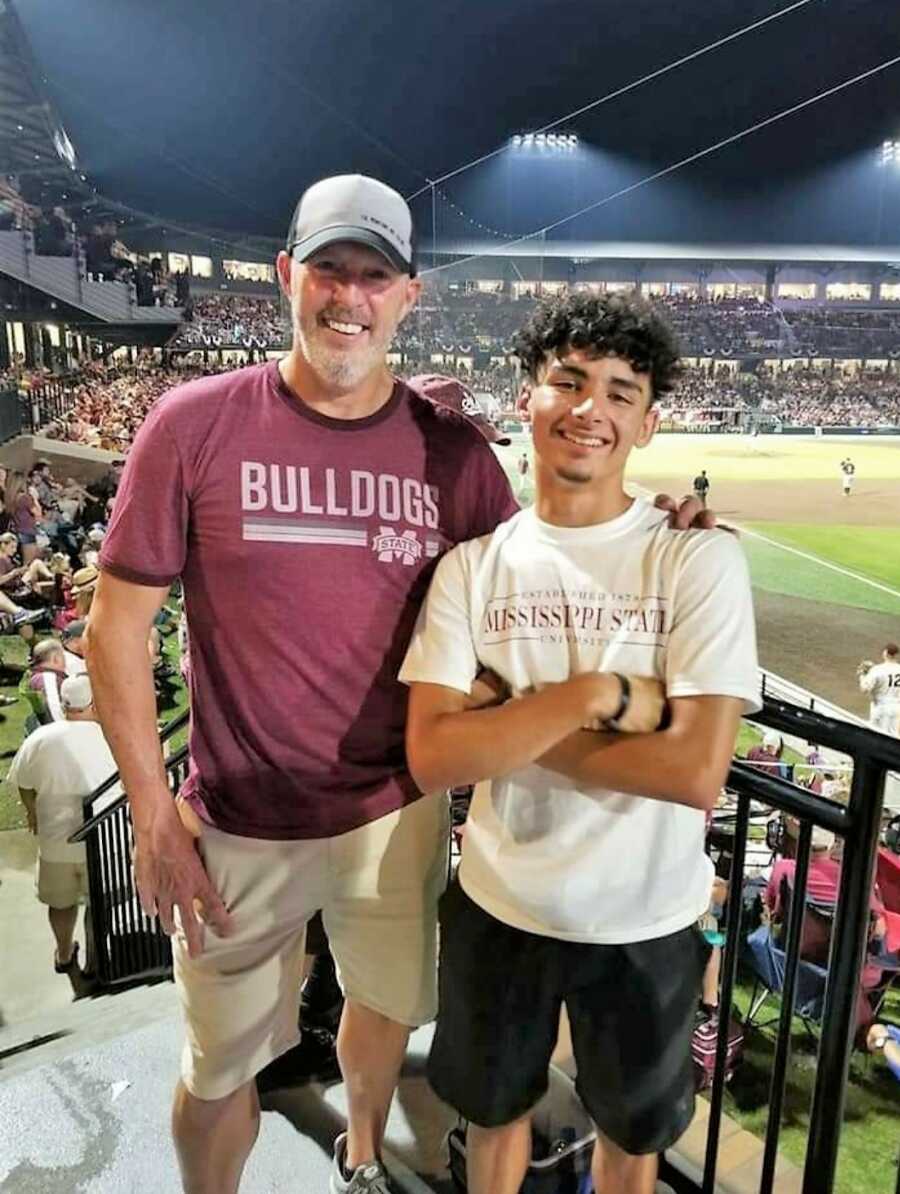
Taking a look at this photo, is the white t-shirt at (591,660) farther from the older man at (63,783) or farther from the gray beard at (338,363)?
the older man at (63,783)

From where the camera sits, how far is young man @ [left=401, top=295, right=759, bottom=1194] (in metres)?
1.03

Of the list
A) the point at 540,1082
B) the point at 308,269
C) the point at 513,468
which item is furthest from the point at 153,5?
the point at 540,1082

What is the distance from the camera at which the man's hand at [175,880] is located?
1251 mm

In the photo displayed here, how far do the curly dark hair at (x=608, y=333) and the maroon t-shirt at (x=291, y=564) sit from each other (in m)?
0.20

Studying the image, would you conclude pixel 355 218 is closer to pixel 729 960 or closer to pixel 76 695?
pixel 729 960

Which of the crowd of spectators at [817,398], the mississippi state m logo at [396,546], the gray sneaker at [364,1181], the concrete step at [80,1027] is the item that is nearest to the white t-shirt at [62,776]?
the concrete step at [80,1027]

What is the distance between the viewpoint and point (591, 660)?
1.10 metres

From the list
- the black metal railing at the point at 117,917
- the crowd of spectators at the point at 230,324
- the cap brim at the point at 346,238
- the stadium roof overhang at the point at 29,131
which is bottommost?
the black metal railing at the point at 117,917

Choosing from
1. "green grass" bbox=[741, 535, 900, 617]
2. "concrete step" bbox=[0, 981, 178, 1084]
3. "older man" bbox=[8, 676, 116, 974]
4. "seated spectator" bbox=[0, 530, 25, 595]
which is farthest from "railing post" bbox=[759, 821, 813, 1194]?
"green grass" bbox=[741, 535, 900, 617]

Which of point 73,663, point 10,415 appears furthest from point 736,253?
point 73,663

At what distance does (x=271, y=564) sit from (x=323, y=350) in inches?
11.5

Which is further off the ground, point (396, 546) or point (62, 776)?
point (396, 546)

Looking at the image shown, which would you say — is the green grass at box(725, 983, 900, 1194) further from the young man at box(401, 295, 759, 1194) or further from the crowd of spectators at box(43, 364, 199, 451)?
the crowd of spectators at box(43, 364, 199, 451)

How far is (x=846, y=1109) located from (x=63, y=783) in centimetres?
334
